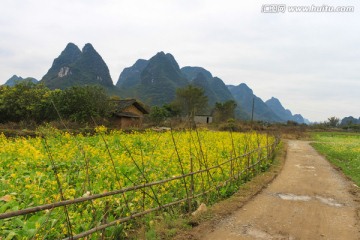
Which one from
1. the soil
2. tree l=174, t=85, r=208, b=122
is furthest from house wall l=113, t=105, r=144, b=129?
tree l=174, t=85, r=208, b=122

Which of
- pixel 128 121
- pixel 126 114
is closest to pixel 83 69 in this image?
pixel 128 121

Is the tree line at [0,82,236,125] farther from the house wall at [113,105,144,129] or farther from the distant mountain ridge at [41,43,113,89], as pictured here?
the distant mountain ridge at [41,43,113,89]

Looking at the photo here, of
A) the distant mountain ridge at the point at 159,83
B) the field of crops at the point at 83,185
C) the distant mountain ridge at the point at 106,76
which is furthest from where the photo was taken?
the distant mountain ridge at the point at 159,83

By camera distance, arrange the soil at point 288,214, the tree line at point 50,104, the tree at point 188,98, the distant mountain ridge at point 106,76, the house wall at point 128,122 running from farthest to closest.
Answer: the distant mountain ridge at point 106,76, the tree at point 188,98, the house wall at point 128,122, the tree line at point 50,104, the soil at point 288,214

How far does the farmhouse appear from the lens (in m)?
32.1

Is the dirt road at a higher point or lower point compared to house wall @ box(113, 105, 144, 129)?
lower

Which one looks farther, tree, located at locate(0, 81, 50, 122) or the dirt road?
tree, located at locate(0, 81, 50, 122)

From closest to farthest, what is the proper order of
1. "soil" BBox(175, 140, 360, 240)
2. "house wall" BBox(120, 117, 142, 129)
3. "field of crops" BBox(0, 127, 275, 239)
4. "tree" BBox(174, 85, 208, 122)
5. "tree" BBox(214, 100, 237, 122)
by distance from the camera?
"field of crops" BBox(0, 127, 275, 239) < "soil" BBox(175, 140, 360, 240) < "house wall" BBox(120, 117, 142, 129) < "tree" BBox(214, 100, 237, 122) < "tree" BBox(174, 85, 208, 122)

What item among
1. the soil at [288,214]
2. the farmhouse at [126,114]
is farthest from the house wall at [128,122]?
the soil at [288,214]

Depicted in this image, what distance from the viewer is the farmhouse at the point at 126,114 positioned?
105 feet

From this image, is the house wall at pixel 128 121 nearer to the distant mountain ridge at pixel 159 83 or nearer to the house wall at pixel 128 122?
the house wall at pixel 128 122

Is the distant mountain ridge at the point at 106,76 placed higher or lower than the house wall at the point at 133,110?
higher

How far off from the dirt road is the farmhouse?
876 inches

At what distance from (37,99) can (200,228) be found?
27531 millimetres
